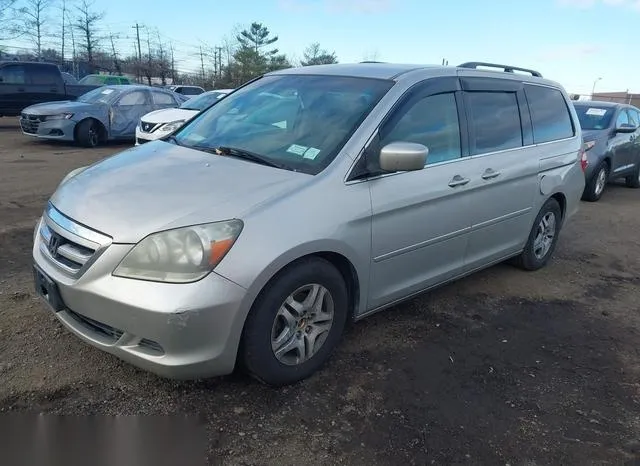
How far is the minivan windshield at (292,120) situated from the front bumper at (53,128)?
9.56 metres

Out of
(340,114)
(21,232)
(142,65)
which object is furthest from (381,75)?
(142,65)

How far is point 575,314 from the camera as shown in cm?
432

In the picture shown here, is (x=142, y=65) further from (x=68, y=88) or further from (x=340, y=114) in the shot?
(x=340, y=114)

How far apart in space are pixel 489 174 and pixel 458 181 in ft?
1.46

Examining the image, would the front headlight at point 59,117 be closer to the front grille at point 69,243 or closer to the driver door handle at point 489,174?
the front grille at point 69,243

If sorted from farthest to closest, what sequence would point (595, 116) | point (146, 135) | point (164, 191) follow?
point (146, 135) < point (595, 116) < point (164, 191)

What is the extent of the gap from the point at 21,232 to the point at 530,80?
17.0 feet

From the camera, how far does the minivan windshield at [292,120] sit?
3209mm

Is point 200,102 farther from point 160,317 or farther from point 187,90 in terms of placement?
point 187,90

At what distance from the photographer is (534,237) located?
5.00 metres

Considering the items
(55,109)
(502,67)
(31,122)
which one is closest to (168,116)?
(55,109)

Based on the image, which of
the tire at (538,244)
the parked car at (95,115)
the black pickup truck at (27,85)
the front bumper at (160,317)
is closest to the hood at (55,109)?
the parked car at (95,115)

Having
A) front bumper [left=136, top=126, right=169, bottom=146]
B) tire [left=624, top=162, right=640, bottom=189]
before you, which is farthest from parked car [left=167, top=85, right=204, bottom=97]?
tire [left=624, top=162, right=640, bottom=189]

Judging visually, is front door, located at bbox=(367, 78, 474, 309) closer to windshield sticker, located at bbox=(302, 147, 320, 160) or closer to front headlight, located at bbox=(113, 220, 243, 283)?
windshield sticker, located at bbox=(302, 147, 320, 160)
